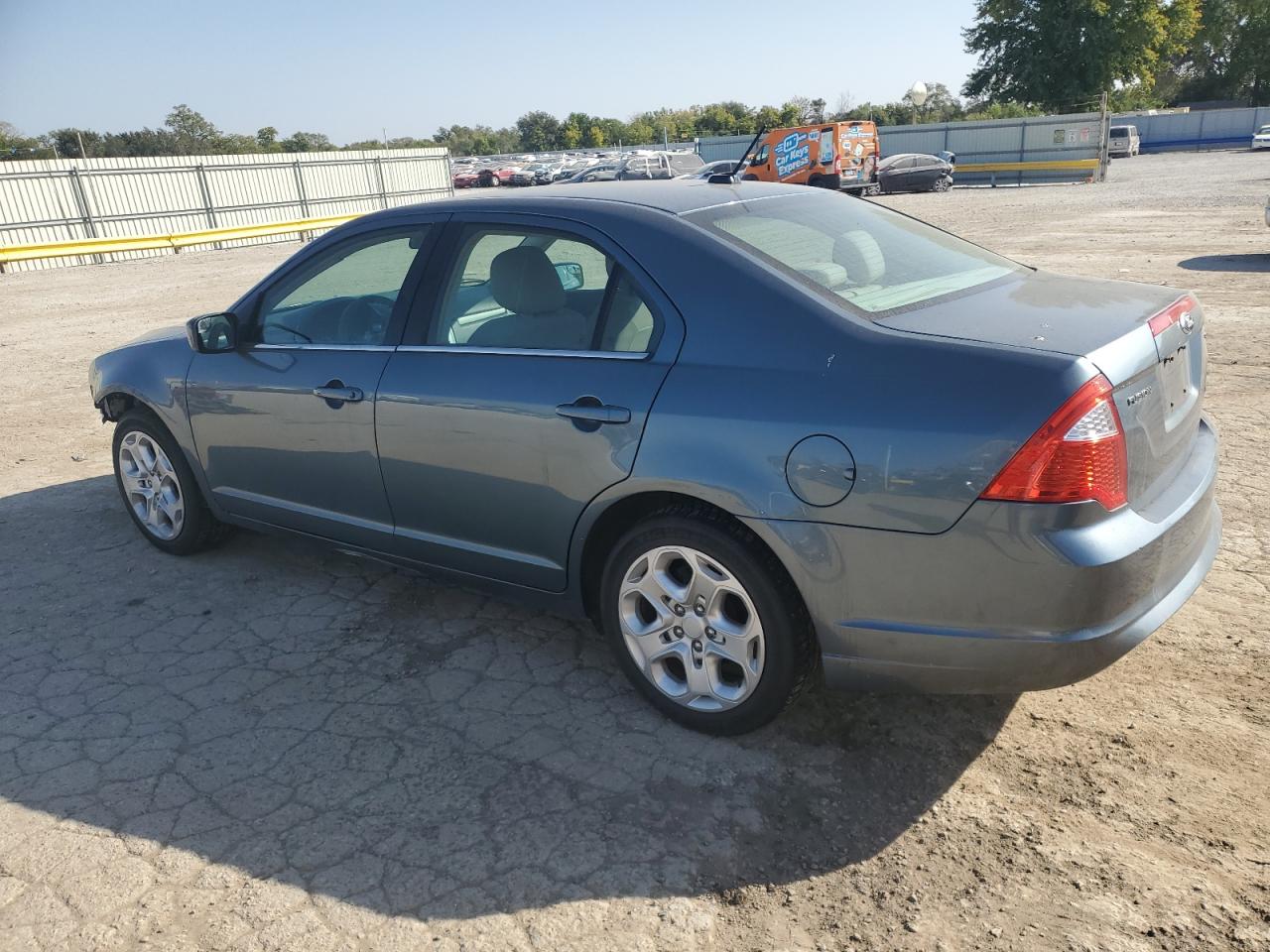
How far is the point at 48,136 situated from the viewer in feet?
221

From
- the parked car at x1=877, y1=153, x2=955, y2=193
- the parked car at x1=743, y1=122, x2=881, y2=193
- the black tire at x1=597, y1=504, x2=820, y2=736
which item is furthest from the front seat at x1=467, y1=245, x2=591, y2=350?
the parked car at x1=877, y1=153, x2=955, y2=193

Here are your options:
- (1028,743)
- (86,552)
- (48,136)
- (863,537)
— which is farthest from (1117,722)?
(48,136)

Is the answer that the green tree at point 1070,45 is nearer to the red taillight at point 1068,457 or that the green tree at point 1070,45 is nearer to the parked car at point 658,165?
the parked car at point 658,165

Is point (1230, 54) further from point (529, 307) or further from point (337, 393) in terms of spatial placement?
point (337, 393)

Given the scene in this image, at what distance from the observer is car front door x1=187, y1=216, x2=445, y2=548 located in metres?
3.76

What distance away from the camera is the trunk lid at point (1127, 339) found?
2.52 metres

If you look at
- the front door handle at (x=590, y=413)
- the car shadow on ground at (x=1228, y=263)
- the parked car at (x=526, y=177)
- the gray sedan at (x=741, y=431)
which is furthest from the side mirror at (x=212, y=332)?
the parked car at (x=526, y=177)

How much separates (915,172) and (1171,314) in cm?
3277

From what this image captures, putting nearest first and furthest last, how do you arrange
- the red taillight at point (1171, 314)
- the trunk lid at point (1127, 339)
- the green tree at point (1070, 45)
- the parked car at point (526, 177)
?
1. the trunk lid at point (1127, 339)
2. the red taillight at point (1171, 314)
3. the parked car at point (526, 177)
4. the green tree at point (1070, 45)

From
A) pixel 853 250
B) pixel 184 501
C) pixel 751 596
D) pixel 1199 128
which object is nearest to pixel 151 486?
pixel 184 501

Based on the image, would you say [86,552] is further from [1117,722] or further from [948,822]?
[1117,722]

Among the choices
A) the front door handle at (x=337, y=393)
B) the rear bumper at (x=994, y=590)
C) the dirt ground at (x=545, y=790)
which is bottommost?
the dirt ground at (x=545, y=790)

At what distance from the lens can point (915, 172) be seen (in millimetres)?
33062

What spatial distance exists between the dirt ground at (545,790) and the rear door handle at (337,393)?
972 millimetres
